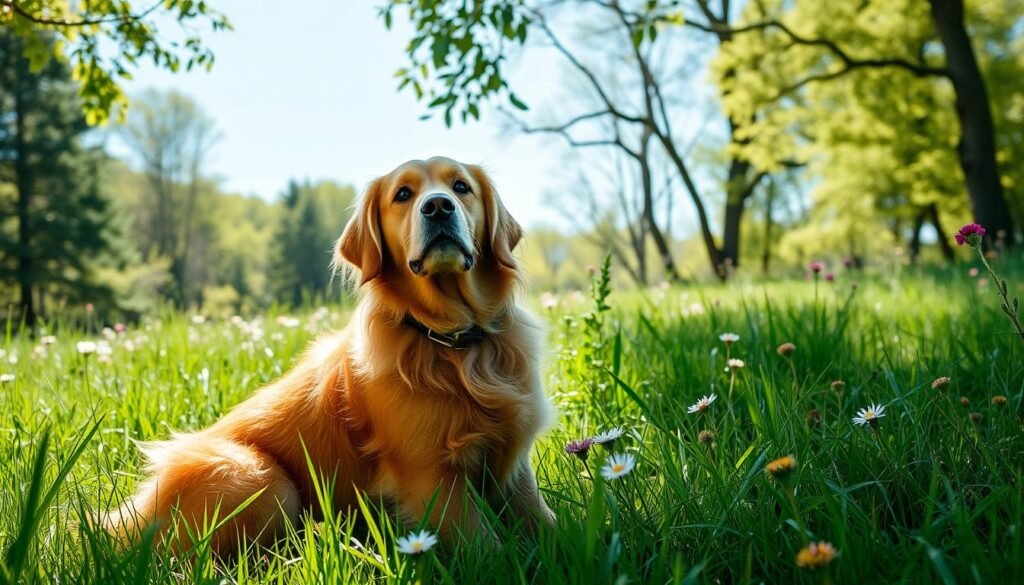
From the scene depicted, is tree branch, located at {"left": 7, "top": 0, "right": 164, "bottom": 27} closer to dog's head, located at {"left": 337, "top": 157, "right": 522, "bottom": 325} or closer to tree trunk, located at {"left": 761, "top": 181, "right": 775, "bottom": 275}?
dog's head, located at {"left": 337, "top": 157, "right": 522, "bottom": 325}

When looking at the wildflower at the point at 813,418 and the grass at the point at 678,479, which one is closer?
the grass at the point at 678,479

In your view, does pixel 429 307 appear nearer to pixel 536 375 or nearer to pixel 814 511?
pixel 536 375

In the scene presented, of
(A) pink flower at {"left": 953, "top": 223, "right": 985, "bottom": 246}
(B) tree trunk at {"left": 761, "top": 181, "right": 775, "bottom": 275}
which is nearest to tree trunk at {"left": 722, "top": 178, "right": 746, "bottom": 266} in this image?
(B) tree trunk at {"left": 761, "top": 181, "right": 775, "bottom": 275}

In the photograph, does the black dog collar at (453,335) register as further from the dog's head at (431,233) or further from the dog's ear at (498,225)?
the dog's ear at (498,225)

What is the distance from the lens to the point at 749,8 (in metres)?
20.3

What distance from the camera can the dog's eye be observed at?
2738mm

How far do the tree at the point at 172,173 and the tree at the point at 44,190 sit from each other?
40.4ft

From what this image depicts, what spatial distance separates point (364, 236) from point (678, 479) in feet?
5.21

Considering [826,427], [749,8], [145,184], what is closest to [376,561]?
[826,427]

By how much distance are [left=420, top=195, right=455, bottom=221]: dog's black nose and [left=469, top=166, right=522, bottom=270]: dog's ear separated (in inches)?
14.3

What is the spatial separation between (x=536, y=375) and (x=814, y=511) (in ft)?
3.63

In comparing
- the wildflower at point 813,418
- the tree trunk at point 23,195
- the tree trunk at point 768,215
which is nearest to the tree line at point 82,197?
the tree trunk at point 23,195

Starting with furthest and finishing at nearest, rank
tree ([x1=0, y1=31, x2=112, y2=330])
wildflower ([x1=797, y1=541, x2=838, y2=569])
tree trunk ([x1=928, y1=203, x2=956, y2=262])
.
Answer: tree ([x1=0, y1=31, x2=112, y2=330]) < tree trunk ([x1=928, y1=203, x2=956, y2=262]) < wildflower ([x1=797, y1=541, x2=838, y2=569])

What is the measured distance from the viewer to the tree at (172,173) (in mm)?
38156
